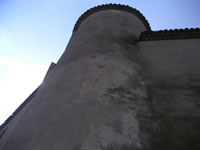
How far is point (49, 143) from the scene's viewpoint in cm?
314

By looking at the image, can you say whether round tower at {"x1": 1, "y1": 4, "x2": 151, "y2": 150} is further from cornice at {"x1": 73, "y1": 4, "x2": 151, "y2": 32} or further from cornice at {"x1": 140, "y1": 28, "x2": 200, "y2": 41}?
cornice at {"x1": 73, "y1": 4, "x2": 151, "y2": 32}

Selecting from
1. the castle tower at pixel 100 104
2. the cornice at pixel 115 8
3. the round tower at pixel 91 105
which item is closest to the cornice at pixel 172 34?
the castle tower at pixel 100 104

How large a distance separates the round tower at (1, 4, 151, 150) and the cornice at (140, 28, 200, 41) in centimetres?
121

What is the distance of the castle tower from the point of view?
125 inches

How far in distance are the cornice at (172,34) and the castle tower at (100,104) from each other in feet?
2.79

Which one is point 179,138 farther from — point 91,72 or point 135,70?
point 91,72

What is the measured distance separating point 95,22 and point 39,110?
5.10m

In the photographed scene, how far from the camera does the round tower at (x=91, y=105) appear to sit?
3.17 meters

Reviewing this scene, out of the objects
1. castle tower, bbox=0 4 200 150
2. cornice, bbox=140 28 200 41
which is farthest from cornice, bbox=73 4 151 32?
castle tower, bbox=0 4 200 150

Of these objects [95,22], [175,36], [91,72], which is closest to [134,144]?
[91,72]

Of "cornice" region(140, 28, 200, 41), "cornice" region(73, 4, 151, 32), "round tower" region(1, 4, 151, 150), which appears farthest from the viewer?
"cornice" region(73, 4, 151, 32)

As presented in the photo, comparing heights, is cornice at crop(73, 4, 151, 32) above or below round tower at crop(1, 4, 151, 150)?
above

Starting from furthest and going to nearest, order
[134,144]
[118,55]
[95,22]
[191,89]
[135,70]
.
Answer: [95,22], [118,55], [135,70], [191,89], [134,144]

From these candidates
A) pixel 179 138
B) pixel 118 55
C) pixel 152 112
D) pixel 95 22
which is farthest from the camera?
pixel 95 22
